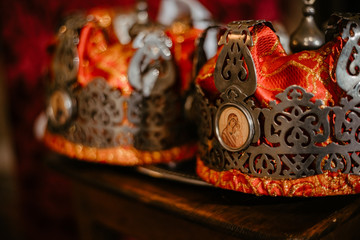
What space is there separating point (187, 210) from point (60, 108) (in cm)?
32

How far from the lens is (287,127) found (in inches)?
18.6

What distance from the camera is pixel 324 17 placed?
1411 mm

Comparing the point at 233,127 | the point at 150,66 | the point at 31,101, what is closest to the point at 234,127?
the point at 233,127

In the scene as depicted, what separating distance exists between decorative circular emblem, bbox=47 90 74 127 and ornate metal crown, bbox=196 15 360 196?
32 cm

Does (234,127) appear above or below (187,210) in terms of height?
above

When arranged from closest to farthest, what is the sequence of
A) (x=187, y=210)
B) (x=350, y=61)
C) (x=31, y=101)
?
1. (x=350, y=61)
2. (x=187, y=210)
3. (x=31, y=101)

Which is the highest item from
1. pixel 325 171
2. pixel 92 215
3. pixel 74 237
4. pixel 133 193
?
pixel 325 171

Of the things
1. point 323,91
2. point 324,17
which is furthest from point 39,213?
point 324,17

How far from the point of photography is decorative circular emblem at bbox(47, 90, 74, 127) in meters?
0.70

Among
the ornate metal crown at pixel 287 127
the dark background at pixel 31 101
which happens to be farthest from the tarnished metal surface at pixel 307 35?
the dark background at pixel 31 101

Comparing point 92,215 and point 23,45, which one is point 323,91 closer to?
point 92,215

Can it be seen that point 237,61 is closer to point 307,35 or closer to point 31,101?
point 307,35

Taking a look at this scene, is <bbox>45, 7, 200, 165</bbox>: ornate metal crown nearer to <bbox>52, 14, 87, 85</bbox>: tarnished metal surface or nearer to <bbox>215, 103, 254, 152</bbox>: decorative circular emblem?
<bbox>52, 14, 87, 85</bbox>: tarnished metal surface

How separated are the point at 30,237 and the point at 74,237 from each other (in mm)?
141
